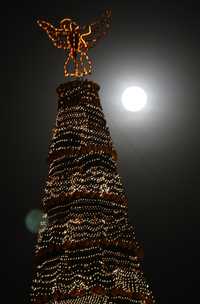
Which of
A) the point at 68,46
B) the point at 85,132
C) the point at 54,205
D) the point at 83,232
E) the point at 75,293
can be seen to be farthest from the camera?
the point at 68,46

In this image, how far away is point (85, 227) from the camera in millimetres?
6023

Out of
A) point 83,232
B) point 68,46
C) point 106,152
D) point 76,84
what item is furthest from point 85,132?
point 68,46

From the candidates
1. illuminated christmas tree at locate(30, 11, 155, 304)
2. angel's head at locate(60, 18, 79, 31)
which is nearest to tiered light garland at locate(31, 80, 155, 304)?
illuminated christmas tree at locate(30, 11, 155, 304)

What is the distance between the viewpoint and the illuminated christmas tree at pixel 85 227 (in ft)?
18.8

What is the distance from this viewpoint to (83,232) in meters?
5.97

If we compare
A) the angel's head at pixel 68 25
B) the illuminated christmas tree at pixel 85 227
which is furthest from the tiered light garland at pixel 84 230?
the angel's head at pixel 68 25

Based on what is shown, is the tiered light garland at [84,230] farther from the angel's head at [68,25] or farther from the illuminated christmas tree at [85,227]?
the angel's head at [68,25]

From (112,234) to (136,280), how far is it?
63cm

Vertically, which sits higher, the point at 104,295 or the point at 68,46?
the point at 68,46

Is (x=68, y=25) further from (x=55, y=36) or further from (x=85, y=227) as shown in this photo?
(x=85, y=227)

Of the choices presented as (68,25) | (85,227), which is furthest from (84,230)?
(68,25)

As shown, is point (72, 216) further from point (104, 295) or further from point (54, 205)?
point (104, 295)

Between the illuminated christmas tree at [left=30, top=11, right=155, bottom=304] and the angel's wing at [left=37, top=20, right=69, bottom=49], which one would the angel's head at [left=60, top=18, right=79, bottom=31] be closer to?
the angel's wing at [left=37, top=20, right=69, bottom=49]

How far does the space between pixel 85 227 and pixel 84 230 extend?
49 mm
